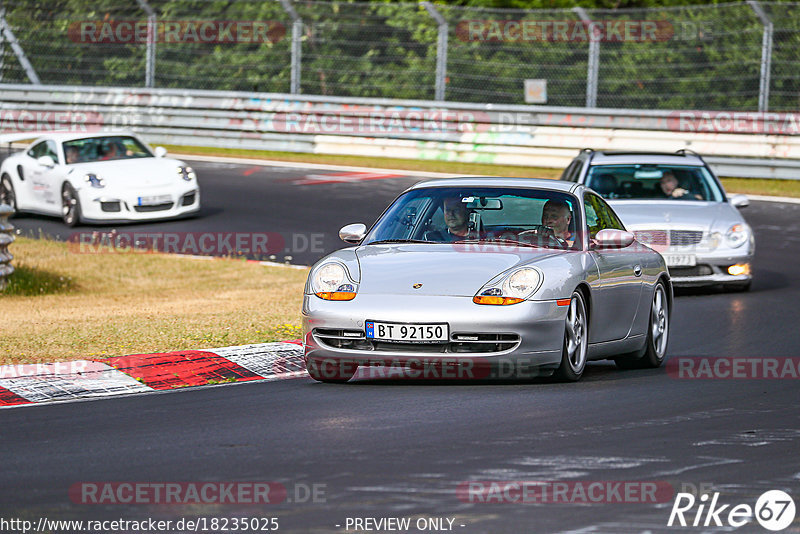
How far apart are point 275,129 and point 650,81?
721 cm

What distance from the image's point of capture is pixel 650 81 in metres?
24.4

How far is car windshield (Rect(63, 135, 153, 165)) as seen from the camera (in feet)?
66.2

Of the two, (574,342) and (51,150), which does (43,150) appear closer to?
(51,150)

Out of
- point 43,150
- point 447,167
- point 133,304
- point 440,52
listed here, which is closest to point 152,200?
point 43,150

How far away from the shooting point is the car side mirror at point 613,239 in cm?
895

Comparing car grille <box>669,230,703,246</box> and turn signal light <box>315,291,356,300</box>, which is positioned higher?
turn signal light <box>315,291,356,300</box>

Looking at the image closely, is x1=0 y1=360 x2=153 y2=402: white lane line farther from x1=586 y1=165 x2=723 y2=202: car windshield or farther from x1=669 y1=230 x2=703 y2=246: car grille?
x1=586 y1=165 x2=723 y2=202: car windshield

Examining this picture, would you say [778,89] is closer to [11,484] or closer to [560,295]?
[560,295]

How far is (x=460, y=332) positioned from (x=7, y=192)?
14.5 meters

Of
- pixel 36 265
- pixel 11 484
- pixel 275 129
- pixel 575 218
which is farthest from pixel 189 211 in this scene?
pixel 11 484
